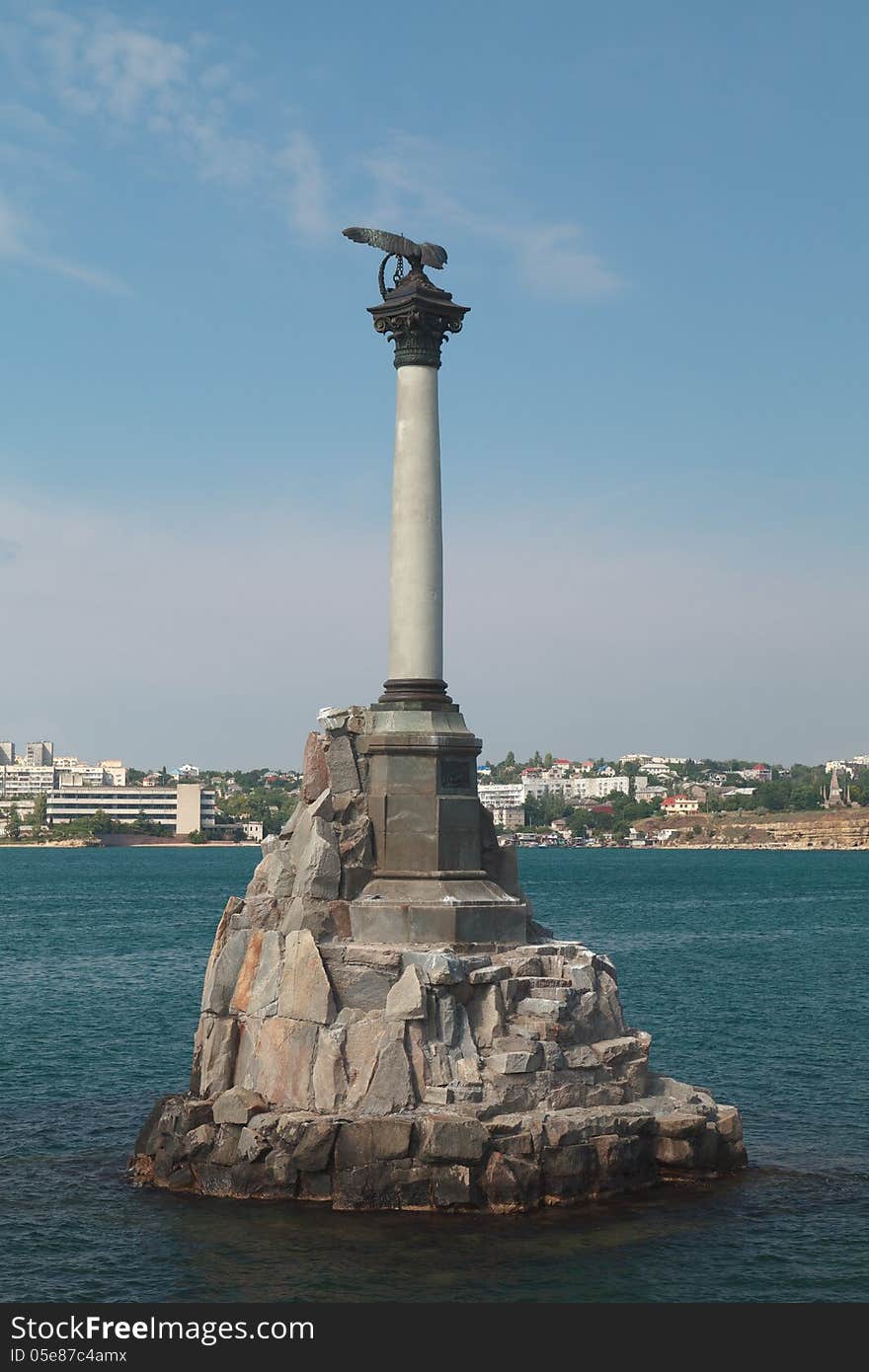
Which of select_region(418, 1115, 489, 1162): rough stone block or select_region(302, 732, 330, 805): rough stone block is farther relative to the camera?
select_region(302, 732, 330, 805): rough stone block

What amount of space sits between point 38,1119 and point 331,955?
673cm

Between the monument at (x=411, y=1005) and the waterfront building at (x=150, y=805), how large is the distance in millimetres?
167582

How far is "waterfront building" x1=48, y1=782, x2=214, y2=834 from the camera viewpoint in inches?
7397

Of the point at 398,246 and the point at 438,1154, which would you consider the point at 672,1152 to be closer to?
the point at 438,1154

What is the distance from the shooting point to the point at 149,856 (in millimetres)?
165125

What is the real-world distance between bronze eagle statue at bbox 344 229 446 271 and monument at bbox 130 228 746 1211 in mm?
39

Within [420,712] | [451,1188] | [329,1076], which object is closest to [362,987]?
[329,1076]

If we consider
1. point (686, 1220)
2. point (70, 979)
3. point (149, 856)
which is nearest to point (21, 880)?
point (149, 856)

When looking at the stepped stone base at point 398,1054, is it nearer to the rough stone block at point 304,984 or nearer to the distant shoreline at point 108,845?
the rough stone block at point 304,984

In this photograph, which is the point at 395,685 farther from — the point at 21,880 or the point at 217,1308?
the point at 21,880

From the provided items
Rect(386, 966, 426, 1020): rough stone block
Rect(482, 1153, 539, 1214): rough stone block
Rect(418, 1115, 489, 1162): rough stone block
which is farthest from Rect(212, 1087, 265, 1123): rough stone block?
Rect(482, 1153, 539, 1214): rough stone block

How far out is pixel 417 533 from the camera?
22.0m

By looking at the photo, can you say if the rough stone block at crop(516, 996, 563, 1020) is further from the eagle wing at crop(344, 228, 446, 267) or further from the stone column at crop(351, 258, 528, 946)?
the eagle wing at crop(344, 228, 446, 267)

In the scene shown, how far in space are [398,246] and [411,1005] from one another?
10.5 metres
